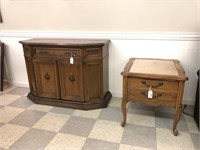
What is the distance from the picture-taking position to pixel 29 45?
7.13 feet

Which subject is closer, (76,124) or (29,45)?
(76,124)

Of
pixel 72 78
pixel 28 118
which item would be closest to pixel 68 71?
pixel 72 78

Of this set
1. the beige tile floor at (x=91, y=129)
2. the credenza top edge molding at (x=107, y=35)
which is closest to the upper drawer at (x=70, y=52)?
the credenza top edge molding at (x=107, y=35)

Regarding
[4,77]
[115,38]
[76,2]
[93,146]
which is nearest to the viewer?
[93,146]

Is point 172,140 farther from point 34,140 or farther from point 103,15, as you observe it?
point 103,15

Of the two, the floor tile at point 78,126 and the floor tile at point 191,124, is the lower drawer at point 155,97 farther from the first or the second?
the floor tile at point 78,126

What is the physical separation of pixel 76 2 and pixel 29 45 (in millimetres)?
793

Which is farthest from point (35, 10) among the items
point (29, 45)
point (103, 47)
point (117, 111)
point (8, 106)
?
point (117, 111)

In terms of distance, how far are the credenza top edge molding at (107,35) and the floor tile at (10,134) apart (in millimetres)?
1311

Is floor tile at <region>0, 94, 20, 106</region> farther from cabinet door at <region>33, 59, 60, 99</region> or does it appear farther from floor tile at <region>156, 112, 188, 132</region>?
floor tile at <region>156, 112, 188, 132</region>

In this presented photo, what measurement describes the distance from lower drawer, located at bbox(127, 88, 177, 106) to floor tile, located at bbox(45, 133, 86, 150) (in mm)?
654

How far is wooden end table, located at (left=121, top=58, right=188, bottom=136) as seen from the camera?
5.23 ft

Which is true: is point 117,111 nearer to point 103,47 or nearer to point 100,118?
point 100,118

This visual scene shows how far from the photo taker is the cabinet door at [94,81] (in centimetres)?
211
